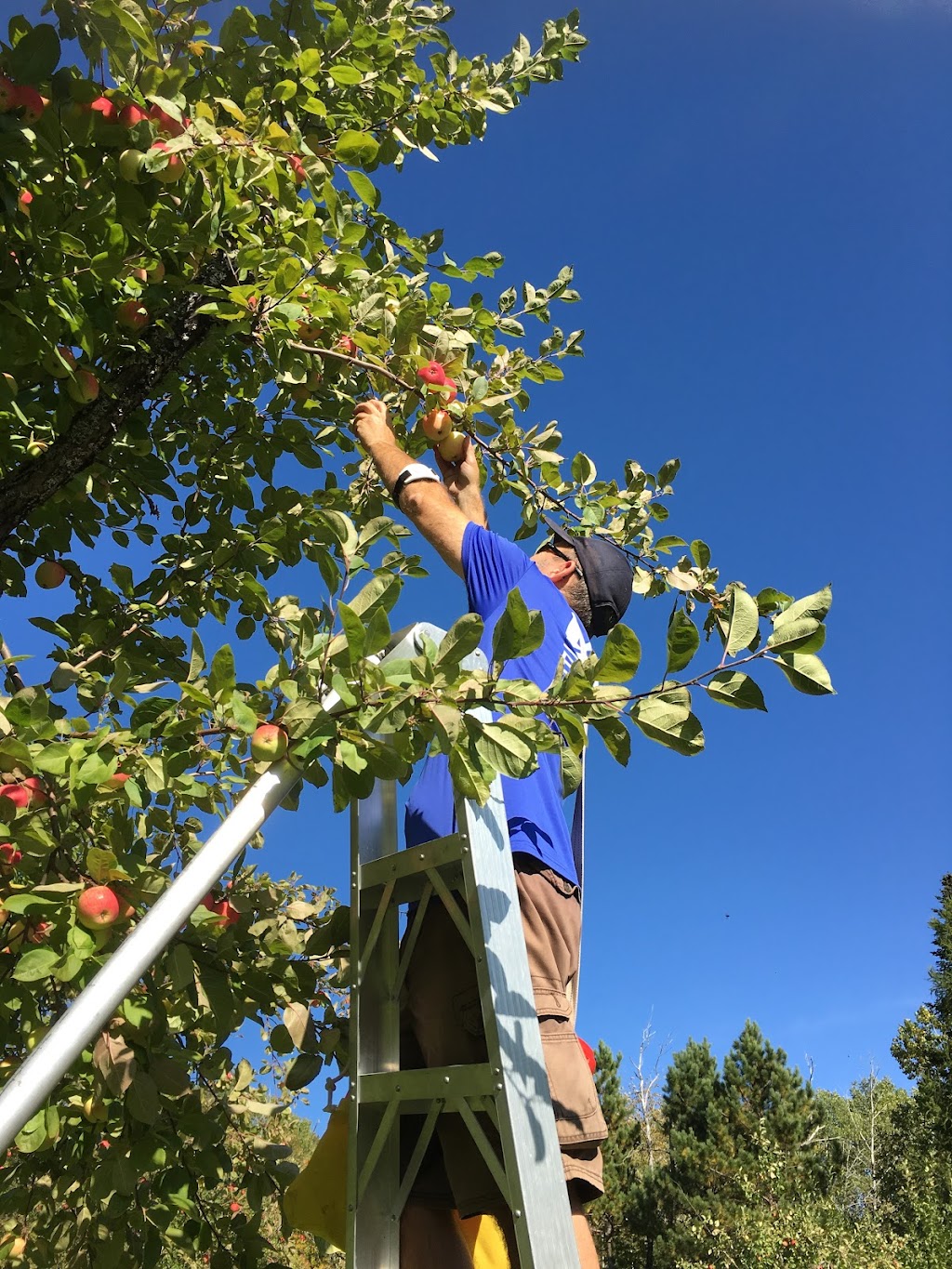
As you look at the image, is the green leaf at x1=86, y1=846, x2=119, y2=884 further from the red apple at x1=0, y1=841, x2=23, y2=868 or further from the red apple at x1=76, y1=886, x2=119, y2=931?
the red apple at x1=0, y1=841, x2=23, y2=868

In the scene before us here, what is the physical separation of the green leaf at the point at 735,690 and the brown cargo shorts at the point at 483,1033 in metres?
0.67

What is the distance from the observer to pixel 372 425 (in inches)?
86.7

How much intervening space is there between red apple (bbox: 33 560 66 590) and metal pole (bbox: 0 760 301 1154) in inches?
71.3

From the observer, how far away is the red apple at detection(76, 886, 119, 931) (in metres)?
1.36

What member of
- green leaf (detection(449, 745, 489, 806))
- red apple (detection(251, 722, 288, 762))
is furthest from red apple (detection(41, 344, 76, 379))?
green leaf (detection(449, 745, 489, 806))

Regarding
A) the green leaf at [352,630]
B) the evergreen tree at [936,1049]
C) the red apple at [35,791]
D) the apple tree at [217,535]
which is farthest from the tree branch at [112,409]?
the evergreen tree at [936,1049]

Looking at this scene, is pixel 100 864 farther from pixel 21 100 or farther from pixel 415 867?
pixel 21 100

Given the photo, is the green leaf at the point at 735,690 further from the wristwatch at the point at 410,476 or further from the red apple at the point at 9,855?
the red apple at the point at 9,855

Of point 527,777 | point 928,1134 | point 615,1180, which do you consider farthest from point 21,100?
point 928,1134

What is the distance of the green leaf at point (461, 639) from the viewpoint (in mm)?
1138

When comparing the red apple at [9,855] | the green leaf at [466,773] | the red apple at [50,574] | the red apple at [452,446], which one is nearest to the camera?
the green leaf at [466,773]

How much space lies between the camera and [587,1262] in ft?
4.71

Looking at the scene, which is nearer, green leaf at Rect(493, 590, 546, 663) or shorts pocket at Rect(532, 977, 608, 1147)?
green leaf at Rect(493, 590, 546, 663)

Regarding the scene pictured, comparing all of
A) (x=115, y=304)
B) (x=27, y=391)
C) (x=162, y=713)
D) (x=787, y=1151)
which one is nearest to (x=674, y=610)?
(x=162, y=713)
